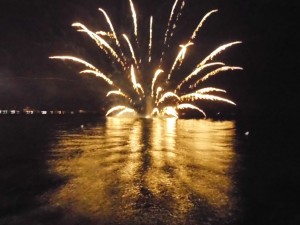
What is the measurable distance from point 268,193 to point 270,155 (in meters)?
9.31

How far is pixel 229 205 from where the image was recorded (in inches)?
364

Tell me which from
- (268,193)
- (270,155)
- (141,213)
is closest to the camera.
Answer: (141,213)

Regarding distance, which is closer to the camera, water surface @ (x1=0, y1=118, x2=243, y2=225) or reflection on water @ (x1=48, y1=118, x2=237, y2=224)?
water surface @ (x1=0, y1=118, x2=243, y2=225)

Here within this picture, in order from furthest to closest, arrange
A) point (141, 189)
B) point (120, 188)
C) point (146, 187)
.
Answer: point (146, 187)
point (120, 188)
point (141, 189)

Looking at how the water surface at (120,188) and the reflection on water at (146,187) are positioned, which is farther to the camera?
the reflection on water at (146,187)

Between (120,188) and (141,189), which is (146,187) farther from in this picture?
(120,188)

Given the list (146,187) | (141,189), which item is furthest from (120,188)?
(146,187)

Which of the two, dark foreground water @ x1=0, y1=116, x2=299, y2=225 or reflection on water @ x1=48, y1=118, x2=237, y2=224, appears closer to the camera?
dark foreground water @ x1=0, y1=116, x2=299, y2=225

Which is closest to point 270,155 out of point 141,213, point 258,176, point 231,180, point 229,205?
point 258,176

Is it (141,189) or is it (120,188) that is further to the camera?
(120,188)

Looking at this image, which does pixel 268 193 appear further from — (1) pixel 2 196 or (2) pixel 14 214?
(1) pixel 2 196

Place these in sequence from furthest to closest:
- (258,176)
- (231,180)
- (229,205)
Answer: (258,176), (231,180), (229,205)

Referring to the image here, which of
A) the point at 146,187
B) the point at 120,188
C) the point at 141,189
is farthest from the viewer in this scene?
the point at 146,187

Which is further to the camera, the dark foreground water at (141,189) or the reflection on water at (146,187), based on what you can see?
the reflection on water at (146,187)
